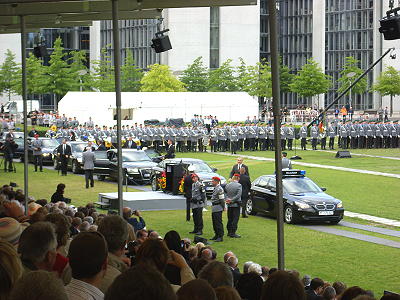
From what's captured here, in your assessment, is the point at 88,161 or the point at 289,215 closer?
the point at 289,215

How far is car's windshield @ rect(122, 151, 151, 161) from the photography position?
36688 mm

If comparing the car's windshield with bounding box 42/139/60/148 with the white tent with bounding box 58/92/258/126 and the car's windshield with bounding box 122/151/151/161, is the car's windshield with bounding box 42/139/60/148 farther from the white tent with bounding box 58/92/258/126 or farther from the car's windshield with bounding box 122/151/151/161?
the white tent with bounding box 58/92/258/126

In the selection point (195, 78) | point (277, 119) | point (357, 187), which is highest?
point (195, 78)

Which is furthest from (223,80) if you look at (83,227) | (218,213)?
(83,227)

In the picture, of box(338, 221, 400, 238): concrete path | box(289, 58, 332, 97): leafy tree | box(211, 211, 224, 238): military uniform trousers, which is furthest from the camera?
box(289, 58, 332, 97): leafy tree

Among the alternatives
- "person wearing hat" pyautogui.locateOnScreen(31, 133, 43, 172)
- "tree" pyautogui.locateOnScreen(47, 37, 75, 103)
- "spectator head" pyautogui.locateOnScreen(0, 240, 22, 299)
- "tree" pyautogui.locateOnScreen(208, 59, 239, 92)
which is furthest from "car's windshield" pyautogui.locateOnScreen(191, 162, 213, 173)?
"tree" pyautogui.locateOnScreen(208, 59, 239, 92)

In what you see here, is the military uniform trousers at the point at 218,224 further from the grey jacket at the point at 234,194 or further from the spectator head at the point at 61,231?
the spectator head at the point at 61,231

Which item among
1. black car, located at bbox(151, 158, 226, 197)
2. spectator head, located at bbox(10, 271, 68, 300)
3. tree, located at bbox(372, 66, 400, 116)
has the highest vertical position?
tree, located at bbox(372, 66, 400, 116)

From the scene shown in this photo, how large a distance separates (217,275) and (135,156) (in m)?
31.0

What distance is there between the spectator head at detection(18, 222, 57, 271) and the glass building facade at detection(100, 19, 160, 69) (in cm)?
11188

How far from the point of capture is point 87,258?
550 centimetres

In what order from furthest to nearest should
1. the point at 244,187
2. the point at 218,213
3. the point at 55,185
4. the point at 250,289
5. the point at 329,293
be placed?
1. the point at 55,185
2. the point at 244,187
3. the point at 218,213
4. the point at 329,293
5. the point at 250,289

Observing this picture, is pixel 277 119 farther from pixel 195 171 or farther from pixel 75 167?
pixel 75 167

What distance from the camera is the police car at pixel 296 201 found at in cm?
2428
